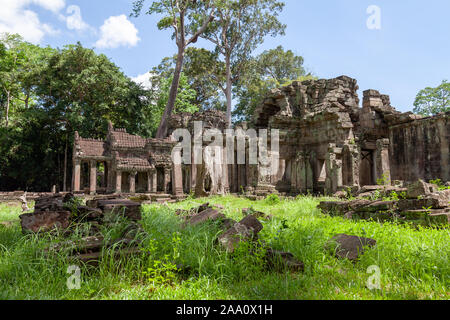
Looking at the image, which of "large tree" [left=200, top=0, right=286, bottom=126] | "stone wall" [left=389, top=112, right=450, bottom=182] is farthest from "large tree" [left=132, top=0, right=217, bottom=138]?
"stone wall" [left=389, top=112, right=450, bottom=182]

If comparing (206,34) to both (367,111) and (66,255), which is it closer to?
(367,111)

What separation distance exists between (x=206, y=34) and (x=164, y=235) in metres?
25.8

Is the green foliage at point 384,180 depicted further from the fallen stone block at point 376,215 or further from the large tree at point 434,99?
the large tree at point 434,99

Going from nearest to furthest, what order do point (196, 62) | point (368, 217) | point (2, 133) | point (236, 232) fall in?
point (236, 232), point (368, 217), point (2, 133), point (196, 62)

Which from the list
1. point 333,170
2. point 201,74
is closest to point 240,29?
point 201,74

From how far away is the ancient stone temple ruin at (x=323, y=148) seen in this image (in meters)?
14.3

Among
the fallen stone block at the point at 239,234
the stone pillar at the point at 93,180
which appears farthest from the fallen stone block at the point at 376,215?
the stone pillar at the point at 93,180

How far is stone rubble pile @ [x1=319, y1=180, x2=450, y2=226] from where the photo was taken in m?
5.84

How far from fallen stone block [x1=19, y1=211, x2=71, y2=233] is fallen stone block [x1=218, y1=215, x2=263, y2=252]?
235cm

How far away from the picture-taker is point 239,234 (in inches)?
156

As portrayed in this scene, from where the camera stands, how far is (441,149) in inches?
554

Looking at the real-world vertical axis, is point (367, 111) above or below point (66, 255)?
above

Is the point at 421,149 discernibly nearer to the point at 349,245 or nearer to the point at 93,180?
the point at 349,245
